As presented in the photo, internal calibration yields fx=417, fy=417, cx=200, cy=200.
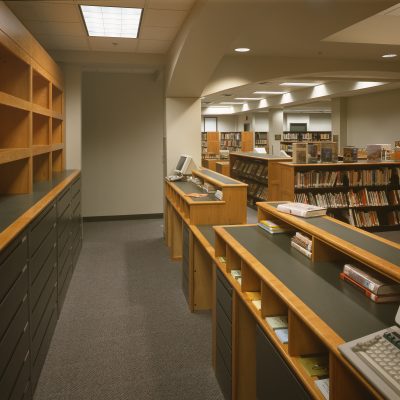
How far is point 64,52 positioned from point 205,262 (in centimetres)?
407

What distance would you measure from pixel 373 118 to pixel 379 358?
11235 mm

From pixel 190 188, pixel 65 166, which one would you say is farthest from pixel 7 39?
pixel 65 166

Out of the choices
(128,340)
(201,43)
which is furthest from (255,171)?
(128,340)

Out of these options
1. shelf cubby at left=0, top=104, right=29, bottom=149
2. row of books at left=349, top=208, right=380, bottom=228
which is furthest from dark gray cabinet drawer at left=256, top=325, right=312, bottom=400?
row of books at left=349, top=208, right=380, bottom=228

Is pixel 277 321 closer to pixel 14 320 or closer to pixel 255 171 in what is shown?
pixel 14 320

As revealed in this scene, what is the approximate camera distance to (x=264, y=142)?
18875mm

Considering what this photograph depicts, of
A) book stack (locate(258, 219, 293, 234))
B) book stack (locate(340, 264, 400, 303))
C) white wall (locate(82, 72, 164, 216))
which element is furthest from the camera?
white wall (locate(82, 72, 164, 216))

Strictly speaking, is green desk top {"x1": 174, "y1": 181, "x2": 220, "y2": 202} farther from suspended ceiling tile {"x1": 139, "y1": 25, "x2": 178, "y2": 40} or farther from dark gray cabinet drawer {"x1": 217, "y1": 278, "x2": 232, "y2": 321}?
suspended ceiling tile {"x1": 139, "y1": 25, "x2": 178, "y2": 40}

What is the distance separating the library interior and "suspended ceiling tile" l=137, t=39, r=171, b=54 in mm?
29

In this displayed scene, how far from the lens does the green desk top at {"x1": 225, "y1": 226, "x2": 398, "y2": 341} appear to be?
158 centimetres

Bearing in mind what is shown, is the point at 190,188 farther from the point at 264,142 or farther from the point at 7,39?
the point at 264,142

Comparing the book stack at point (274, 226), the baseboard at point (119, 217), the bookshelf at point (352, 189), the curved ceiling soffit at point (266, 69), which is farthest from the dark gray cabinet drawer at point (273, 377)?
the baseboard at point (119, 217)

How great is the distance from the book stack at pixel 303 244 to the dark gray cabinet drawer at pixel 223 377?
33.9 inches

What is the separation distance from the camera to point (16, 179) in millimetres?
3805
